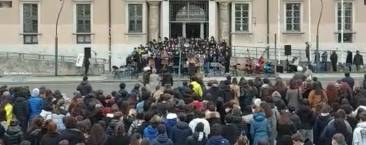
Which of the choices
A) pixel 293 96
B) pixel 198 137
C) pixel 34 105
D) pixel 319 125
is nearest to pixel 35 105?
pixel 34 105

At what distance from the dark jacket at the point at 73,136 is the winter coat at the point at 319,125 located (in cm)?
504

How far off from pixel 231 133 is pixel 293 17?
41.8m

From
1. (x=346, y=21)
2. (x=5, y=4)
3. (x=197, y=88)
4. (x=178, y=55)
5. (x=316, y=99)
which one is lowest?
(x=316, y=99)

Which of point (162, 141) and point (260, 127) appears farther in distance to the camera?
point (260, 127)

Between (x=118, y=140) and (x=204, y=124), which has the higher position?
(x=204, y=124)

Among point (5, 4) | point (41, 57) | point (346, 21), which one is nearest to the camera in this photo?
point (41, 57)

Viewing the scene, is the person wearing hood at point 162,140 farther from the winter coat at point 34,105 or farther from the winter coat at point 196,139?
the winter coat at point 34,105

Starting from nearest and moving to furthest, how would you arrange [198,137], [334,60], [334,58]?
1. [198,137]
2. [334,58]
3. [334,60]

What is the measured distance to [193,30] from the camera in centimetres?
5731

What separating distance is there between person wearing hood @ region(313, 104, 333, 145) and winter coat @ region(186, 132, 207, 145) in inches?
101

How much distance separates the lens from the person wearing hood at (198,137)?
15039 mm

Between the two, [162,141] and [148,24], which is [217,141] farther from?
[148,24]

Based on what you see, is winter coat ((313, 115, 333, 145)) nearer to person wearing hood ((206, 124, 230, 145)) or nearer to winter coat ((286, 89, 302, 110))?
person wearing hood ((206, 124, 230, 145))

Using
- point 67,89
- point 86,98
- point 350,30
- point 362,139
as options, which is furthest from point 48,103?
point 350,30
